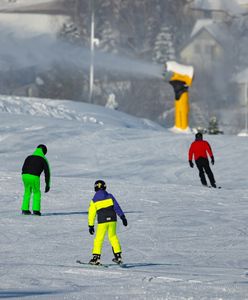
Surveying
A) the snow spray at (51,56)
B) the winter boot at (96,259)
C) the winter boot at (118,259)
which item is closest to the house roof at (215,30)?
the snow spray at (51,56)

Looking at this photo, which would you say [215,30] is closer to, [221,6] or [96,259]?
[221,6]

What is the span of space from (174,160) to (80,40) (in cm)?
3192

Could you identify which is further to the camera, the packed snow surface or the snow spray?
the snow spray

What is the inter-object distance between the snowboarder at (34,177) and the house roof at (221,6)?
46858 millimetres

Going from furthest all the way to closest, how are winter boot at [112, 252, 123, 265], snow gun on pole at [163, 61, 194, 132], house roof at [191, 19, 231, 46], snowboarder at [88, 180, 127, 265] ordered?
1. house roof at [191, 19, 231, 46]
2. snow gun on pole at [163, 61, 194, 132]
3. winter boot at [112, 252, 123, 265]
4. snowboarder at [88, 180, 127, 265]

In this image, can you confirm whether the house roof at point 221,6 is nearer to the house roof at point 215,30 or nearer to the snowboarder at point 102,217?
the house roof at point 215,30

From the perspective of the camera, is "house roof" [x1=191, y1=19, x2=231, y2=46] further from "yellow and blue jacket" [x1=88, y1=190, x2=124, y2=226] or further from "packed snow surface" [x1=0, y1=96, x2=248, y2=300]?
"yellow and blue jacket" [x1=88, y1=190, x2=124, y2=226]

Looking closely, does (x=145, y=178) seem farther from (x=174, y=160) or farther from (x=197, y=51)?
(x=197, y=51)

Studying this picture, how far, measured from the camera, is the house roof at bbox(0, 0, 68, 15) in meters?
61.3

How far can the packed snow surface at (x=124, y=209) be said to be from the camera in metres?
10.9

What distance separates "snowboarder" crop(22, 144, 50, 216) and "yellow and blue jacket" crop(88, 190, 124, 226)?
4.66 m

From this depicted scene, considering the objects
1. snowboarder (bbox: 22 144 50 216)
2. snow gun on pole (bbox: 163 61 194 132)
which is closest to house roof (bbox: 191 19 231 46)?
snow gun on pole (bbox: 163 61 194 132)

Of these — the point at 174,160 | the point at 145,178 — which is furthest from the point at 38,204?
the point at 174,160

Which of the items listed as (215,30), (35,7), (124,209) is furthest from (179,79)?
(35,7)
